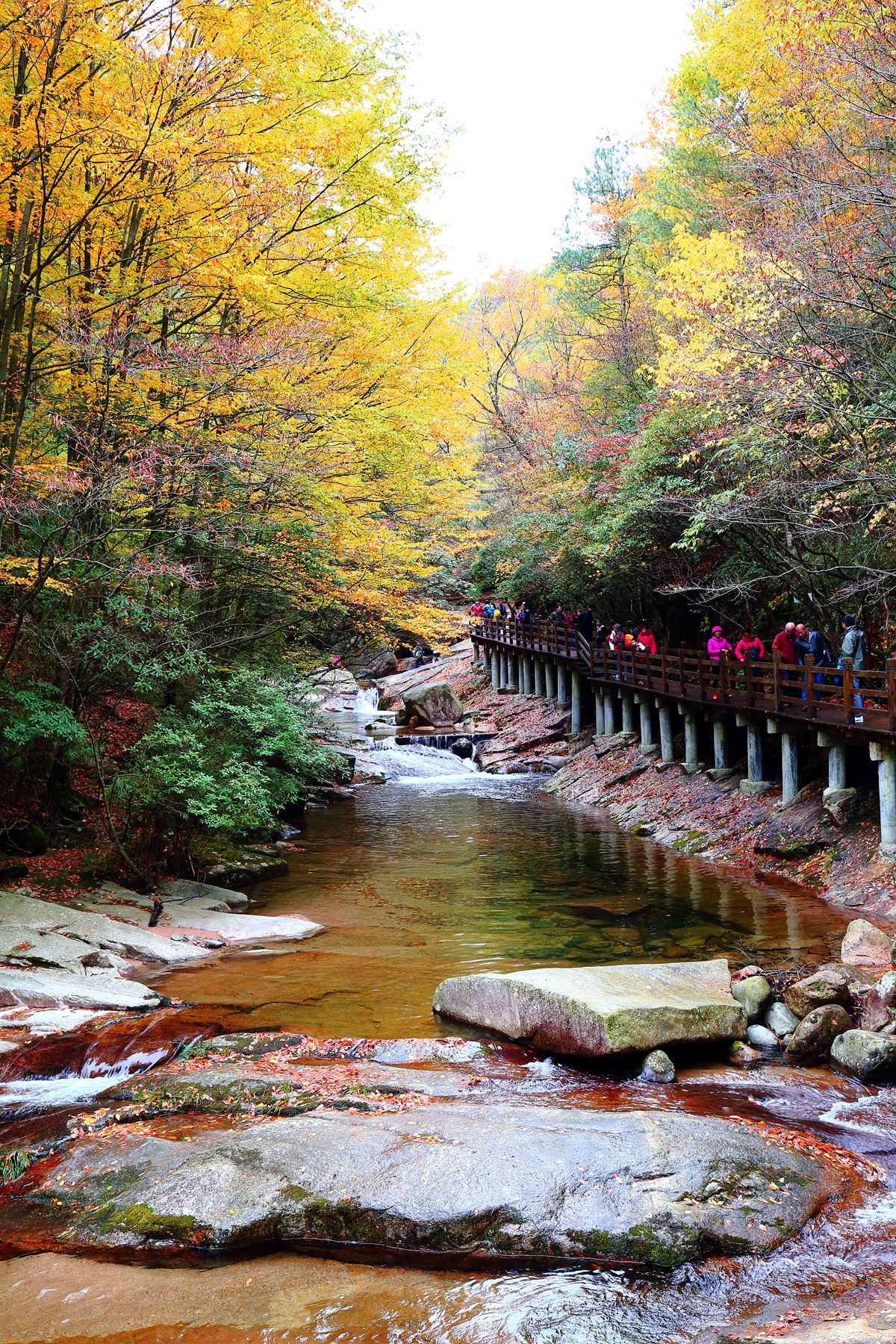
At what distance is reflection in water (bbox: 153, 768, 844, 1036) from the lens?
340 inches

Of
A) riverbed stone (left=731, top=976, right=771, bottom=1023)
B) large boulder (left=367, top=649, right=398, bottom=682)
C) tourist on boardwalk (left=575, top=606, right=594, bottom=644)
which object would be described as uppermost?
tourist on boardwalk (left=575, top=606, right=594, bottom=644)

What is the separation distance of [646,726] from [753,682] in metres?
6.13

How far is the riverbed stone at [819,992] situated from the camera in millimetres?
7570

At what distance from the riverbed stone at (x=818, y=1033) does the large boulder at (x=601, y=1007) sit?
416 mm

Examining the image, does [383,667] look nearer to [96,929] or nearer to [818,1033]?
[96,929]

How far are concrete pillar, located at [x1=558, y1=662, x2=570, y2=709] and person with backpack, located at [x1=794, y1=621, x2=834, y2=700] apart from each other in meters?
13.4

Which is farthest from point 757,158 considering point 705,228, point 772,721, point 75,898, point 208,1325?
point 208,1325

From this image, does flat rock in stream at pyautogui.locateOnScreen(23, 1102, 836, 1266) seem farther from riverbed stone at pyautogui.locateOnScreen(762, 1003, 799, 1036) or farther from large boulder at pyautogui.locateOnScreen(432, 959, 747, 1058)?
riverbed stone at pyautogui.locateOnScreen(762, 1003, 799, 1036)

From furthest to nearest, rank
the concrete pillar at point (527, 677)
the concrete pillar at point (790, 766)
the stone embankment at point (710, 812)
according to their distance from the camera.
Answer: the concrete pillar at point (527, 677) → the concrete pillar at point (790, 766) → the stone embankment at point (710, 812)

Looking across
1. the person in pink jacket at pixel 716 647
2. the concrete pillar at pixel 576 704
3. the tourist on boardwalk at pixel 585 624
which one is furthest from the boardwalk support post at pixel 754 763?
the tourist on boardwalk at pixel 585 624

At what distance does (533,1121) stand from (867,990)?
11.6 feet

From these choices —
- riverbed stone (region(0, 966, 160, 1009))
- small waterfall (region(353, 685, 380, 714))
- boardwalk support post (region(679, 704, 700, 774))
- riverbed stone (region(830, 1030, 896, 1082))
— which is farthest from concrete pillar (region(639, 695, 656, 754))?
small waterfall (region(353, 685, 380, 714))

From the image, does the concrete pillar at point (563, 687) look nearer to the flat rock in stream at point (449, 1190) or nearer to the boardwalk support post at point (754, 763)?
the boardwalk support post at point (754, 763)

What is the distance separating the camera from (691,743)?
61.2ft
